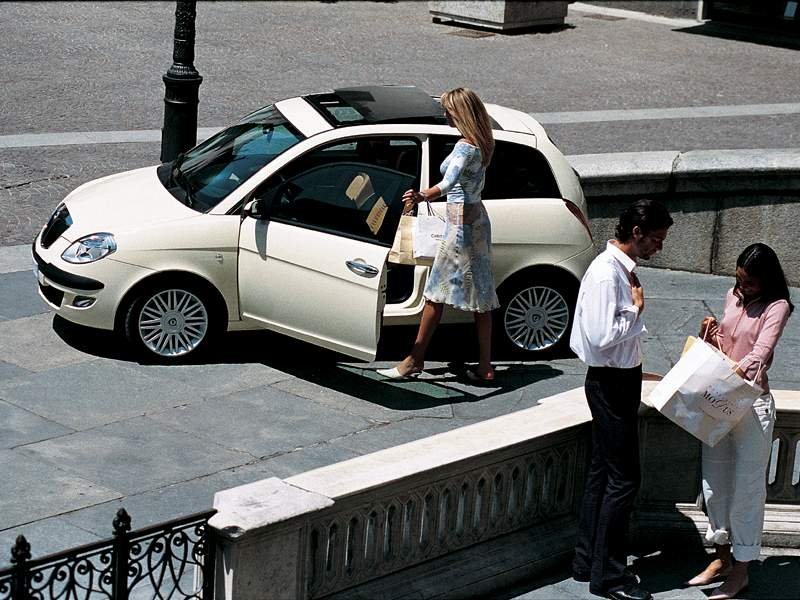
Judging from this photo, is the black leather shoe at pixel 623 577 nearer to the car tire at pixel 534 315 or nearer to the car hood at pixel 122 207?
the car tire at pixel 534 315

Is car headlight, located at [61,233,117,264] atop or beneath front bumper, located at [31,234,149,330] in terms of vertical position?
atop

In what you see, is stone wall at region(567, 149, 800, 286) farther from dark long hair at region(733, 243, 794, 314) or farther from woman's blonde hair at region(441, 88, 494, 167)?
dark long hair at region(733, 243, 794, 314)

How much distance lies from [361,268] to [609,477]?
2.75 m

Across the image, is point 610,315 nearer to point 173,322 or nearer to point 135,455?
point 135,455

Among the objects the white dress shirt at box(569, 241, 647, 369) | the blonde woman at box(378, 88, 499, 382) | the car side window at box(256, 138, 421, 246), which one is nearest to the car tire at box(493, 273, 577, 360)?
the blonde woman at box(378, 88, 499, 382)

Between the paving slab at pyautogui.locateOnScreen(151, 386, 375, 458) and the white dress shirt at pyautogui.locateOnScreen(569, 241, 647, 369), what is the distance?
7.99ft

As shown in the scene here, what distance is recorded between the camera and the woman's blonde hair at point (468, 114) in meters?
8.75

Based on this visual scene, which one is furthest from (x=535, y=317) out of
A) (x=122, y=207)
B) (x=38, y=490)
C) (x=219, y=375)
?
(x=38, y=490)

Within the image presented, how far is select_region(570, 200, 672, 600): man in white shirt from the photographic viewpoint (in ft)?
20.2

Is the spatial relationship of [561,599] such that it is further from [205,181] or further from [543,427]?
[205,181]

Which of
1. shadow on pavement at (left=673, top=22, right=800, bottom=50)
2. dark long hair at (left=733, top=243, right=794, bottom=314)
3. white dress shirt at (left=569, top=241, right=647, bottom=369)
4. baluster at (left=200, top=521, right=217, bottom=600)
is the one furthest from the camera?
shadow on pavement at (left=673, top=22, right=800, bottom=50)

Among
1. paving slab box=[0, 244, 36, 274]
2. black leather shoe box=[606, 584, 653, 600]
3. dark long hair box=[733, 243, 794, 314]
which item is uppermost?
dark long hair box=[733, 243, 794, 314]

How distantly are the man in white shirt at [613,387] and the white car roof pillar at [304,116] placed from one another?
348 centimetres

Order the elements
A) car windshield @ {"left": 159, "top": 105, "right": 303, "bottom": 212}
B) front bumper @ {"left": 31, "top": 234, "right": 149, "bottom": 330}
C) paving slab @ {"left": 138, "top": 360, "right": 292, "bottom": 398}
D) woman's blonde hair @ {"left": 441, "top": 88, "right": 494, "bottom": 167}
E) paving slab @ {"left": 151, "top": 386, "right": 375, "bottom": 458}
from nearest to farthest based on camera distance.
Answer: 1. paving slab @ {"left": 151, "top": 386, "right": 375, "bottom": 458}
2. woman's blonde hair @ {"left": 441, "top": 88, "right": 494, "bottom": 167}
3. paving slab @ {"left": 138, "top": 360, "right": 292, "bottom": 398}
4. front bumper @ {"left": 31, "top": 234, "right": 149, "bottom": 330}
5. car windshield @ {"left": 159, "top": 105, "right": 303, "bottom": 212}
